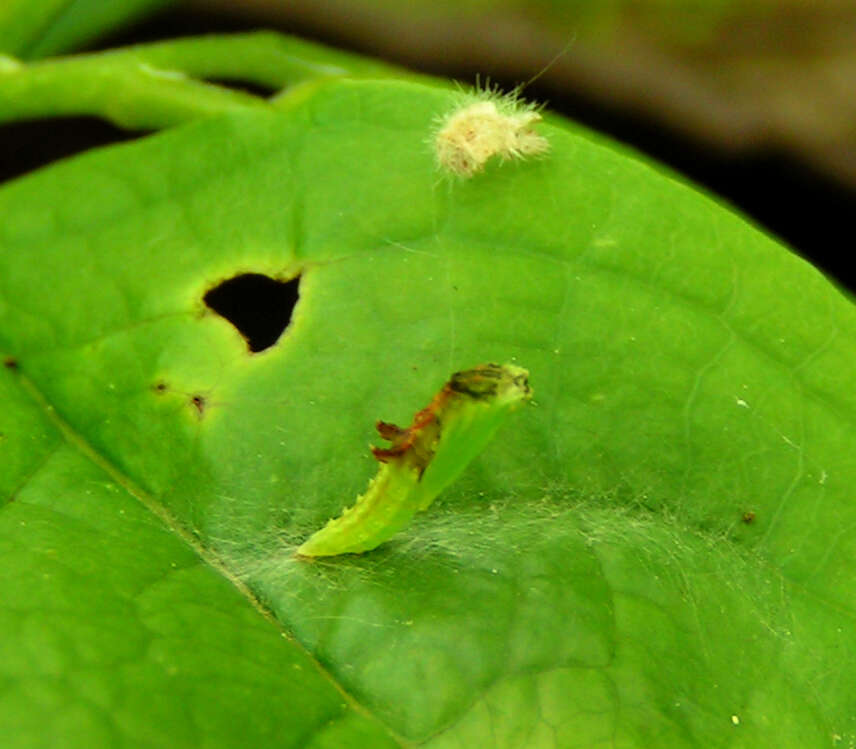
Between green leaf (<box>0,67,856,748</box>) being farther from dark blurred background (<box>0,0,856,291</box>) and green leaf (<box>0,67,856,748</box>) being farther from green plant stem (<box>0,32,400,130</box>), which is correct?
dark blurred background (<box>0,0,856,291</box>)

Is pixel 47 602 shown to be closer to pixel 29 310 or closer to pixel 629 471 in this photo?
pixel 29 310

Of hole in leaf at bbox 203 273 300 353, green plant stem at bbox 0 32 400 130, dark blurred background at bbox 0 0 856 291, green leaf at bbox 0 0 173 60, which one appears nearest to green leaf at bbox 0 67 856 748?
hole in leaf at bbox 203 273 300 353

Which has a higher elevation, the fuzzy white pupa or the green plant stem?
the green plant stem

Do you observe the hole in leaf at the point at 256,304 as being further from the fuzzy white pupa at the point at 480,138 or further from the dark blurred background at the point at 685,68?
the dark blurred background at the point at 685,68

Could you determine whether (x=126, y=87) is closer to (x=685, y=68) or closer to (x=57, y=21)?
(x=57, y=21)

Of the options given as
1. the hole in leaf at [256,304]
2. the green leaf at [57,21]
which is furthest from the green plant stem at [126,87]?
the hole in leaf at [256,304]

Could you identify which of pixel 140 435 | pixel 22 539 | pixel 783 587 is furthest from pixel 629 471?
pixel 22 539
